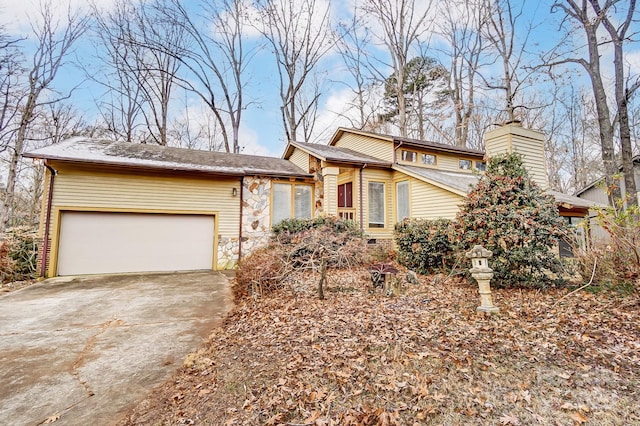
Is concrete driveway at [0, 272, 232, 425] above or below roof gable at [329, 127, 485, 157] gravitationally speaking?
below

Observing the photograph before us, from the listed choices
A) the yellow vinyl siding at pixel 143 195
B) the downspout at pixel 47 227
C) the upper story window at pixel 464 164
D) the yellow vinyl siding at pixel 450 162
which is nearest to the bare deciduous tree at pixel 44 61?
the downspout at pixel 47 227

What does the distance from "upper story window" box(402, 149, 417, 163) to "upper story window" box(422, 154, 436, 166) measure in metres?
0.45

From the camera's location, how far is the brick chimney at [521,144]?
8.74 meters

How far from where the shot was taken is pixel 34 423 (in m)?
2.40

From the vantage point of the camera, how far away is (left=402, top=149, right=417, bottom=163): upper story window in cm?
1216

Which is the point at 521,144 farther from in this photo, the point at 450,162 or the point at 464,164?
the point at 464,164

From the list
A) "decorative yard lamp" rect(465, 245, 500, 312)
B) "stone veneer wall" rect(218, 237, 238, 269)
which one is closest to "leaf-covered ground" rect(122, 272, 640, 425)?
"decorative yard lamp" rect(465, 245, 500, 312)

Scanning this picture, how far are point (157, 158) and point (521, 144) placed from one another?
11736 mm

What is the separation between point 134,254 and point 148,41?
558 inches

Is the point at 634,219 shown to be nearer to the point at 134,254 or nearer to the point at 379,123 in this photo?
the point at 134,254

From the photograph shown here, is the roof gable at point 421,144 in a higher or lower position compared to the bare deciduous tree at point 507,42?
lower

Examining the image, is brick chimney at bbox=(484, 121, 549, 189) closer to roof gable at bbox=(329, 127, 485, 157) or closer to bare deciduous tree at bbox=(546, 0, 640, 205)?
roof gable at bbox=(329, 127, 485, 157)

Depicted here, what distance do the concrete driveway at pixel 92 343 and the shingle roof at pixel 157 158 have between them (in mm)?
3681

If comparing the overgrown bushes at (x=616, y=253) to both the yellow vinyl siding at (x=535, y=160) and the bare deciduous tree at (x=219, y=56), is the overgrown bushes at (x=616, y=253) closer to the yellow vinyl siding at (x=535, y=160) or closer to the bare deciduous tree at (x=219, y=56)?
the yellow vinyl siding at (x=535, y=160)
